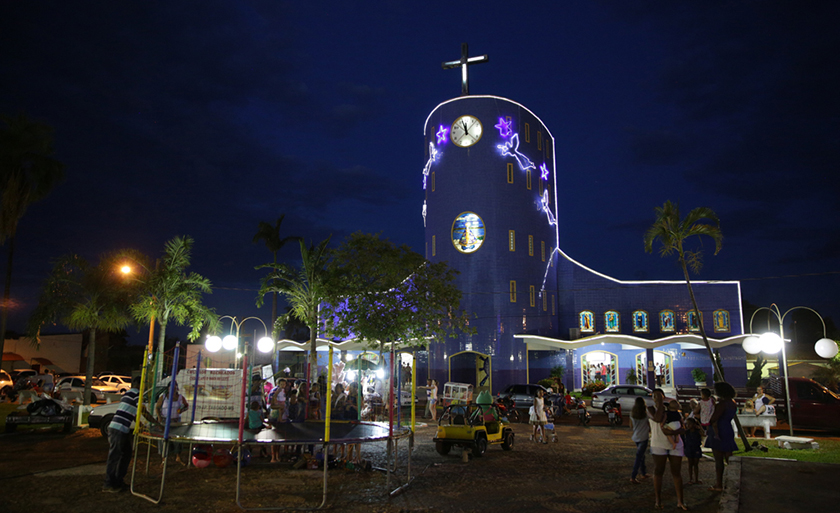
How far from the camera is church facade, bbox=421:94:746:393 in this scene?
3453 centimetres

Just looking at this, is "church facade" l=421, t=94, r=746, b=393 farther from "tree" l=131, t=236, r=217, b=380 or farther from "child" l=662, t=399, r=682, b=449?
"child" l=662, t=399, r=682, b=449

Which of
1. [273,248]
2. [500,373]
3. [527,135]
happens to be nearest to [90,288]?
[273,248]

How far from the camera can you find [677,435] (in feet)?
29.9

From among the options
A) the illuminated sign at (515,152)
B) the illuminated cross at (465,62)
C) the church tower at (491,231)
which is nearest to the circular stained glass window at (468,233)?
the church tower at (491,231)

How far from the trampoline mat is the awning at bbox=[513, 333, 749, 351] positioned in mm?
22150

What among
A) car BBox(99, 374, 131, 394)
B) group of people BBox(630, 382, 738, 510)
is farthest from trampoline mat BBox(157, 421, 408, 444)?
car BBox(99, 374, 131, 394)

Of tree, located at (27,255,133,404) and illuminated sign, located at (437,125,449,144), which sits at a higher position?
illuminated sign, located at (437,125,449,144)

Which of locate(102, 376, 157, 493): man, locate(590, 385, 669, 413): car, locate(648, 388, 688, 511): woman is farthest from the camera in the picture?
locate(590, 385, 669, 413): car

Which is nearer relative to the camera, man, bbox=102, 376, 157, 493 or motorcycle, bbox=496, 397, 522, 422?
man, bbox=102, 376, 157, 493

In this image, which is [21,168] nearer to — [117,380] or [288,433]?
[288,433]

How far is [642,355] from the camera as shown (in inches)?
1446

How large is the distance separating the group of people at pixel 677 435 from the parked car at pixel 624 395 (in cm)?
1514

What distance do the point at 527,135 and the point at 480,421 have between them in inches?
1043

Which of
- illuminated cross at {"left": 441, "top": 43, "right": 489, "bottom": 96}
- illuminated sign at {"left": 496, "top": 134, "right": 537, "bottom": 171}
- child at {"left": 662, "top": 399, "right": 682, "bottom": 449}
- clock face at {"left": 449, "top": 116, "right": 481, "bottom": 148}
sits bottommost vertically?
child at {"left": 662, "top": 399, "right": 682, "bottom": 449}
